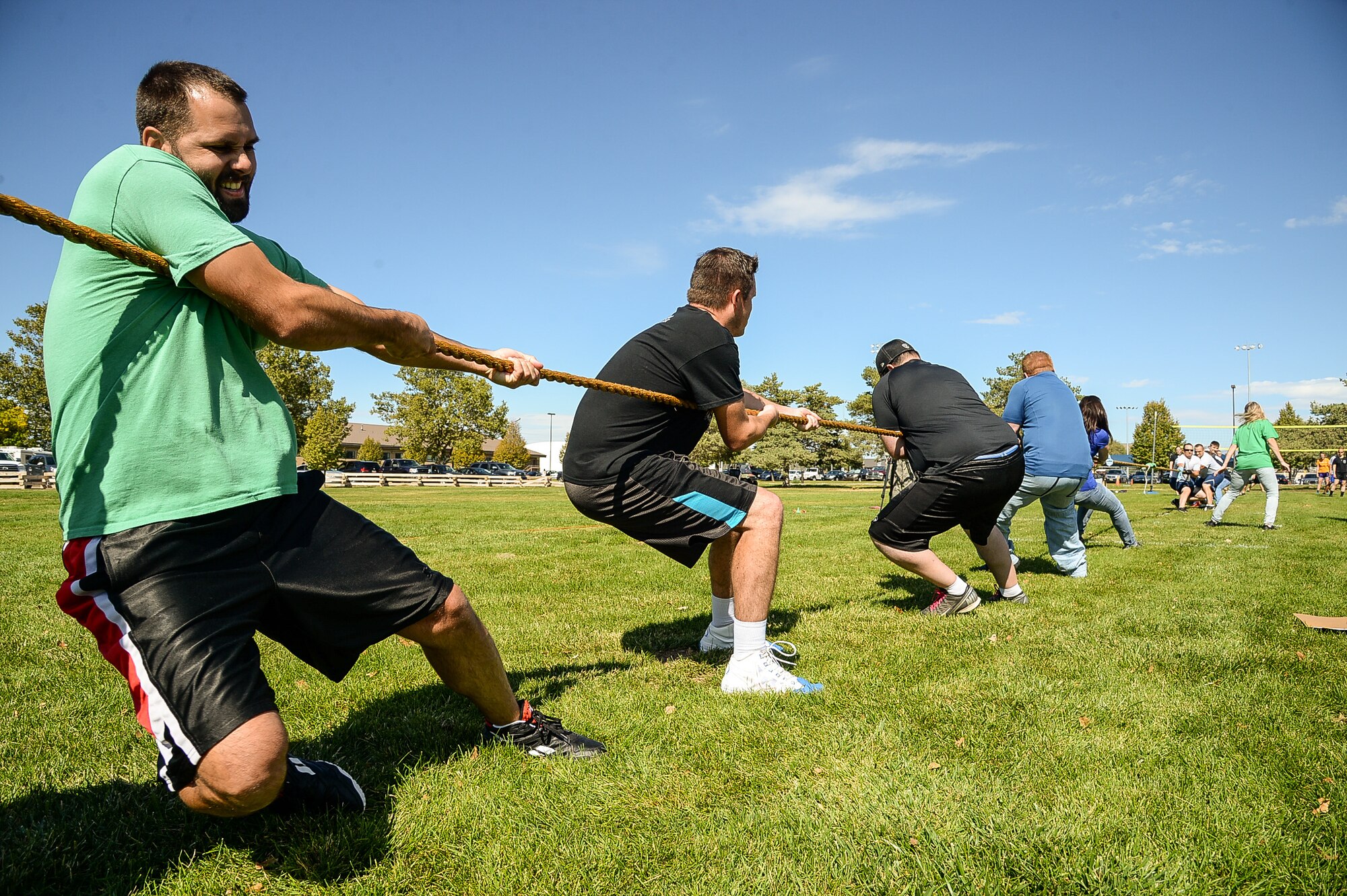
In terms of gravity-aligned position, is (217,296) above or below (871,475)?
above

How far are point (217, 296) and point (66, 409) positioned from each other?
1.60 feet

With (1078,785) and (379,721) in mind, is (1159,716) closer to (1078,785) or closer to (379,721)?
(1078,785)

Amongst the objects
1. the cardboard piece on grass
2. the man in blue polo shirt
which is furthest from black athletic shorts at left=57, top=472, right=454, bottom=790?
the man in blue polo shirt

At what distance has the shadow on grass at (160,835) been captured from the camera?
2299mm

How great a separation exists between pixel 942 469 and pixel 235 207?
452cm

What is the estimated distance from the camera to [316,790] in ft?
8.36

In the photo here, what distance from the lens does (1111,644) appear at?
4.82 metres

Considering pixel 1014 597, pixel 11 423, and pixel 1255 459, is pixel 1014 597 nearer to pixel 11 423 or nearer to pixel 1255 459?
pixel 1255 459

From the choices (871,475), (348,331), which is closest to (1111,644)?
(348,331)

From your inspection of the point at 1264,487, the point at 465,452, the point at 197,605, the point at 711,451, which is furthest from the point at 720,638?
the point at 465,452

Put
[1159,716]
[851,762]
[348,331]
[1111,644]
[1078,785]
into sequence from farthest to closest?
[1111,644]
[1159,716]
[851,762]
[1078,785]
[348,331]

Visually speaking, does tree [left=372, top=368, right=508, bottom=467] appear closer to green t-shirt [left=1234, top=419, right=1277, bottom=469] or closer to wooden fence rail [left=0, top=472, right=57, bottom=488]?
wooden fence rail [left=0, top=472, right=57, bottom=488]

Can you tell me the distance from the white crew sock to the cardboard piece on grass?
12.4ft

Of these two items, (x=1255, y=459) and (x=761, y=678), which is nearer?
(x=761, y=678)
